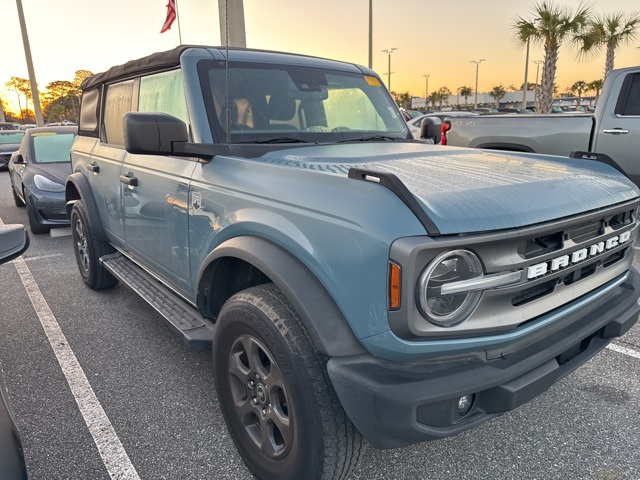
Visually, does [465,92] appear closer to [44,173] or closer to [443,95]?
[443,95]

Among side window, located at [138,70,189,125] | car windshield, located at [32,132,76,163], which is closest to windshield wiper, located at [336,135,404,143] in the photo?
side window, located at [138,70,189,125]

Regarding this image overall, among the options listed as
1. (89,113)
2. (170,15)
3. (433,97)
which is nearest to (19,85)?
(433,97)

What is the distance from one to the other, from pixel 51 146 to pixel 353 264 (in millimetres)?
7932

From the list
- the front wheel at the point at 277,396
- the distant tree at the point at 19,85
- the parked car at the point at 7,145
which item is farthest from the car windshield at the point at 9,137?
the distant tree at the point at 19,85

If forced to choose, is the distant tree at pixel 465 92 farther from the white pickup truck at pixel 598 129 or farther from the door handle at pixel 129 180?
the door handle at pixel 129 180

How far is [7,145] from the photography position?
1691 centimetres

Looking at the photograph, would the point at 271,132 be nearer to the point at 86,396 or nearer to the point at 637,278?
the point at 86,396

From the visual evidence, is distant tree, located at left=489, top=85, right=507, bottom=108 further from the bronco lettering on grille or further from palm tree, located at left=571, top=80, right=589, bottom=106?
the bronco lettering on grille

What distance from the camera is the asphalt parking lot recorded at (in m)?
2.26

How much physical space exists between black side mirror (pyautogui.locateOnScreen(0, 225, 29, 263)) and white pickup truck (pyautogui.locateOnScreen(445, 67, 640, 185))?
19.3ft

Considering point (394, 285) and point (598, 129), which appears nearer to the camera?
point (394, 285)

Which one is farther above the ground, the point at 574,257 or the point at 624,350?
the point at 574,257

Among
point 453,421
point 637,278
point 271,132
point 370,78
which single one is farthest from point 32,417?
point 637,278

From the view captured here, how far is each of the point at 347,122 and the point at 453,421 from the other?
6.80 feet
